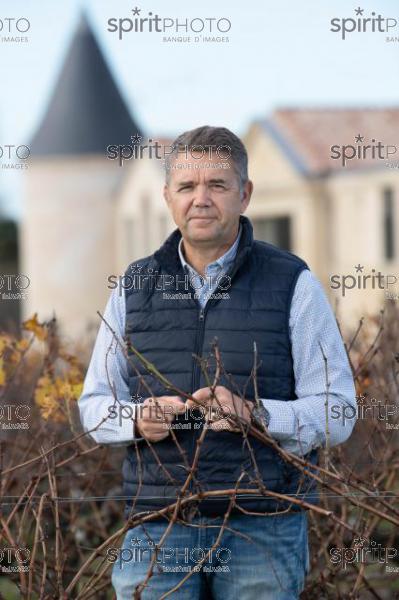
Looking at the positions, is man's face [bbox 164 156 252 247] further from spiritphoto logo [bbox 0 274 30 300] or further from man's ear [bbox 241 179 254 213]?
spiritphoto logo [bbox 0 274 30 300]

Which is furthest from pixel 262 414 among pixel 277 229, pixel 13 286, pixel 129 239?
pixel 277 229

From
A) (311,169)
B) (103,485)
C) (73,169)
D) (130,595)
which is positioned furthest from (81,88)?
(130,595)

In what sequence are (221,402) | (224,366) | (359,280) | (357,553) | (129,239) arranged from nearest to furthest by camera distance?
(221,402) < (224,366) < (357,553) < (359,280) < (129,239)

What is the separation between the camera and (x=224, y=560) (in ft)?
9.14

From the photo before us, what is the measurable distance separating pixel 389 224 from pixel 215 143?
1498cm

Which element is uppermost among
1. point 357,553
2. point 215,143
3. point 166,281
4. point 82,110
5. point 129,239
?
point 82,110

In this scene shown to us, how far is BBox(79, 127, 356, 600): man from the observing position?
9.09 ft

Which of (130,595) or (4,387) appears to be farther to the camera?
(4,387)

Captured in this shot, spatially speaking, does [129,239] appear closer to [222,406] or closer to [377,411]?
[377,411]

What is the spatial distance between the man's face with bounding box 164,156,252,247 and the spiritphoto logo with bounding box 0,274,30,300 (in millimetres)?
1205

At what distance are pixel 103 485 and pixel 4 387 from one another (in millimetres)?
545

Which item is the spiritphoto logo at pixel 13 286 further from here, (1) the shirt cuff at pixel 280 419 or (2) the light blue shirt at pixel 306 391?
(1) the shirt cuff at pixel 280 419

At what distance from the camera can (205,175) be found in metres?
2.89

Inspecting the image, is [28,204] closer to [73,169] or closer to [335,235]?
[73,169]
